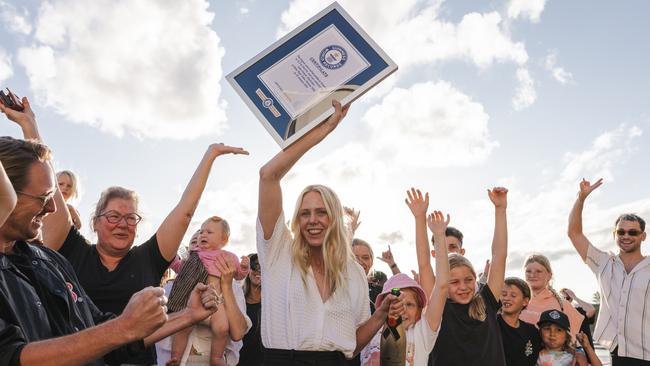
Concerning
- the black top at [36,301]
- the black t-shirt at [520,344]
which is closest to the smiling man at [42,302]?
the black top at [36,301]

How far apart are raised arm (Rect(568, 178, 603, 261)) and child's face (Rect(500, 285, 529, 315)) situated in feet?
4.79

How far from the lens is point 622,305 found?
6145 mm

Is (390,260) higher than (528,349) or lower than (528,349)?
higher

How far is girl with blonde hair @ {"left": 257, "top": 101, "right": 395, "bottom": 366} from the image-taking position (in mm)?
3428

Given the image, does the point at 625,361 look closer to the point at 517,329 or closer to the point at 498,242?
the point at 517,329

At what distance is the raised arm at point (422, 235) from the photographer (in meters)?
4.44

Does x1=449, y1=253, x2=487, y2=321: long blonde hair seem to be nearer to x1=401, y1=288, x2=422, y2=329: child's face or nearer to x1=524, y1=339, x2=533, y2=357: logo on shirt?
x1=401, y1=288, x2=422, y2=329: child's face

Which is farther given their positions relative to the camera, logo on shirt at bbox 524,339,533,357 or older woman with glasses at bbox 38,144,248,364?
logo on shirt at bbox 524,339,533,357

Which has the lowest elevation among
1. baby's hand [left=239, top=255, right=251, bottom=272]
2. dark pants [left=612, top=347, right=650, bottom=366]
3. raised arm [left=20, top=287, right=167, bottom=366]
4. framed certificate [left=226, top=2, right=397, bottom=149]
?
dark pants [left=612, top=347, right=650, bottom=366]

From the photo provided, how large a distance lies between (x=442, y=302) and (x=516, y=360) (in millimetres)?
1669

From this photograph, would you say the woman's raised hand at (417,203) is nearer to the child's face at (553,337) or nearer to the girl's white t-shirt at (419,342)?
the girl's white t-shirt at (419,342)

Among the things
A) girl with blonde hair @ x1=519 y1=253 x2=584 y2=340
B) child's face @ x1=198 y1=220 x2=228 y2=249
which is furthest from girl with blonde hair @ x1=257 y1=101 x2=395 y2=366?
girl with blonde hair @ x1=519 y1=253 x2=584 y2=340

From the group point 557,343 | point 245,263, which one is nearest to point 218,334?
point 245,263

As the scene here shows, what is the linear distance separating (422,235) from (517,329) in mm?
1913
